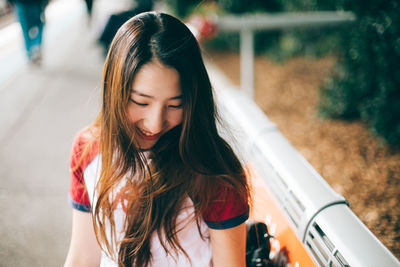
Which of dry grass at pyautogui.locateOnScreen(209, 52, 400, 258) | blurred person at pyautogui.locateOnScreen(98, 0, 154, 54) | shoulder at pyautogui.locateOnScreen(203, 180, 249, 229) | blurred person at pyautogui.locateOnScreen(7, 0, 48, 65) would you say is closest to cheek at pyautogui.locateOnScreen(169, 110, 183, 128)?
shoulder at pyautogui.locateOnScreen(203, 180, 249, 229)

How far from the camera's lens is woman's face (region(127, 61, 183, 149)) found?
3.45 feet

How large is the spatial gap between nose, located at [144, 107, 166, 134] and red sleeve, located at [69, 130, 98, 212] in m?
0.35

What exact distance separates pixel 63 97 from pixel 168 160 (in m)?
4.32

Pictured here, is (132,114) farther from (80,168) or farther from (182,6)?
(182,6)

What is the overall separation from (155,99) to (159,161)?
297mm

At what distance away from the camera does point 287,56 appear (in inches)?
277

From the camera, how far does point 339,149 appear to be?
3799 mm

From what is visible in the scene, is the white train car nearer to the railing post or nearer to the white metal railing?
the white metal railing

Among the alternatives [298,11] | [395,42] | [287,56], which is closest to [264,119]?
[395,42]

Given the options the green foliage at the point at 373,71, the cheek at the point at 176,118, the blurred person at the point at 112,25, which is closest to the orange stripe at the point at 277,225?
the cheek at the point at 176,118

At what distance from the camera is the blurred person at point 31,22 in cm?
554

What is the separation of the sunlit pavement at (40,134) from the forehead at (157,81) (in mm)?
558

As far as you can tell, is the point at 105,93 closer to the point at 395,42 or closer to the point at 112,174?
the point at 112,174

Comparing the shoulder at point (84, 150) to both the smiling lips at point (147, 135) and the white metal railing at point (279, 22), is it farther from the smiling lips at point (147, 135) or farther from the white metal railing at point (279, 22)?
the white metal railing at point (279, 22)
